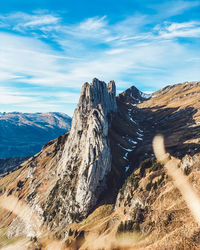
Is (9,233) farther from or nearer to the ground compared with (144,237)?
nearer to the ground

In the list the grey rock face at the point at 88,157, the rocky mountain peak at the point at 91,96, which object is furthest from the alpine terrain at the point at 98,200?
the rocky mountain peak at the point at 91,96

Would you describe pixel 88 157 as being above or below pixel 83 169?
above

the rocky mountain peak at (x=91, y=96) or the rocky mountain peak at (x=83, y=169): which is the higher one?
the rocky mountain peak at (x=91, y=96)

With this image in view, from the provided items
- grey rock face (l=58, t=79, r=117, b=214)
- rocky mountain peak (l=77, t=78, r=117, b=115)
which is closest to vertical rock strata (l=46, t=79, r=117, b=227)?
grey rock face (l=58, t=79, r=117, b=214)

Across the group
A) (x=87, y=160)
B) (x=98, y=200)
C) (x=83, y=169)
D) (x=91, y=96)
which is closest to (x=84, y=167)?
(x=83, y=169)

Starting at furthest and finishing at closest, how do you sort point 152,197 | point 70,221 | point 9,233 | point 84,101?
point 84,101
point 9,233
point 70,221
point 152,197

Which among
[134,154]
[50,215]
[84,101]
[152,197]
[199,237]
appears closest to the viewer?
[199,237]

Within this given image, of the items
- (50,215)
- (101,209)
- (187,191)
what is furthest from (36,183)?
(187,191)

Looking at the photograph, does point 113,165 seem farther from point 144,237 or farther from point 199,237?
point 199,237

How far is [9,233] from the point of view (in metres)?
104

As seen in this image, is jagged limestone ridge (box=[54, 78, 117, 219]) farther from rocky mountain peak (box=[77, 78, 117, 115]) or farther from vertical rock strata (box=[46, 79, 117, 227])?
rocky mountain peak (box=[77, 78, 117, 115])

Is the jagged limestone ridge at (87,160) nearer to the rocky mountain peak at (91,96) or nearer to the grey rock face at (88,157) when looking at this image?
the grey rock face at (88,157)

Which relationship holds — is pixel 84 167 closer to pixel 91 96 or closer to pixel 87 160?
pixel 87 160

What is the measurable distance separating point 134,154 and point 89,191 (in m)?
45.9
